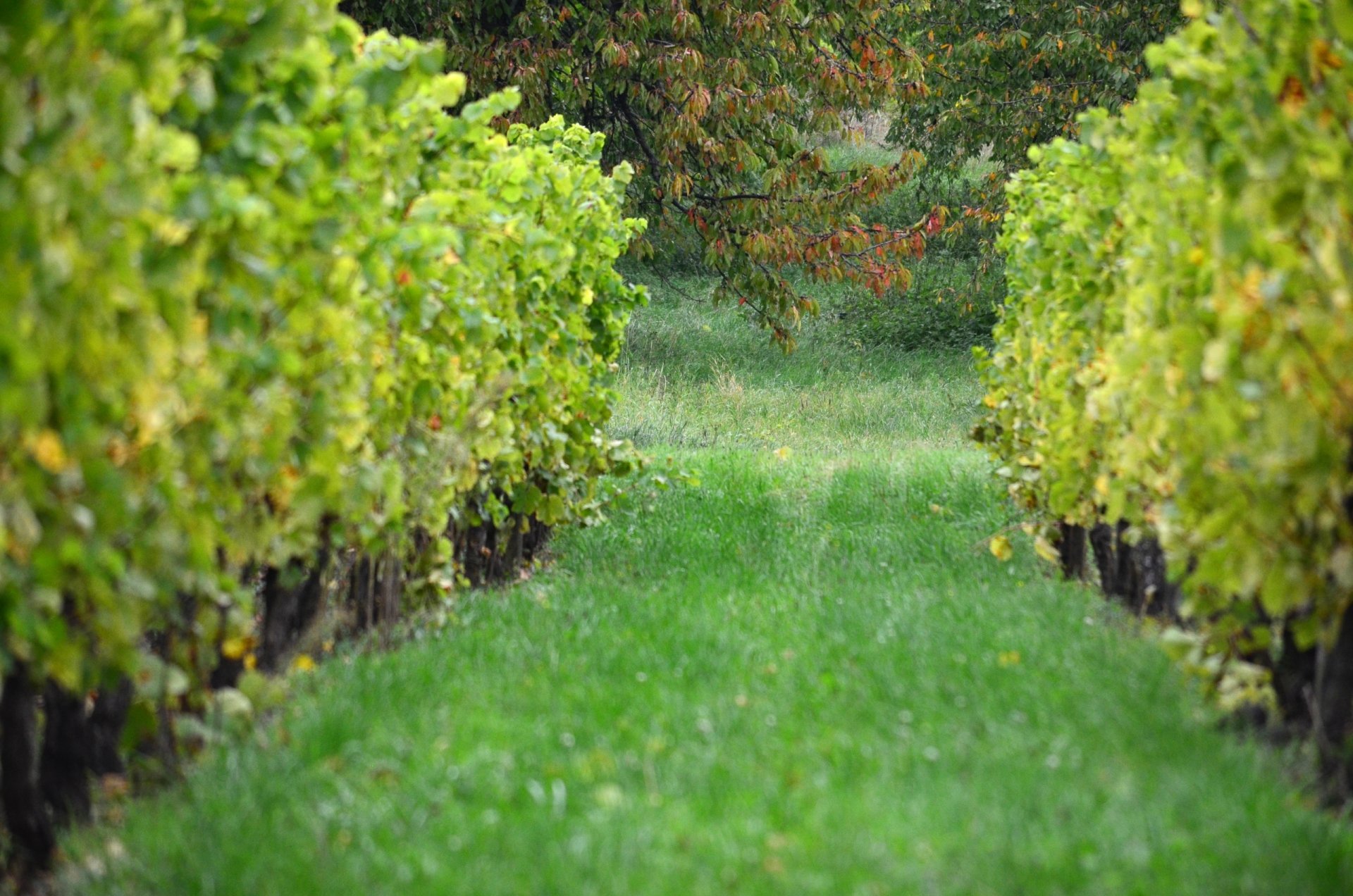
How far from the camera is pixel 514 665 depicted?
4680 mm

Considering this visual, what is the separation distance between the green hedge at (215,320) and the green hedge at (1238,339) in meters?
2.11

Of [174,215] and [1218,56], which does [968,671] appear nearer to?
[1218,56]

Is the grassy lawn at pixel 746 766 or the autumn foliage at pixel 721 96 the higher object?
the autumn foliage at pixel 721 96

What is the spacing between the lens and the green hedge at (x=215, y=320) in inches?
98.3

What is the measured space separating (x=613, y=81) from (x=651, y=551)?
637cm

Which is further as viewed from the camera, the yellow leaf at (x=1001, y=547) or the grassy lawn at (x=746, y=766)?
the yellow leaf at (x=1001, y=547)

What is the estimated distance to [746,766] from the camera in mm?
3586

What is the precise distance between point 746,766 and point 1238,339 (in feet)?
5.32

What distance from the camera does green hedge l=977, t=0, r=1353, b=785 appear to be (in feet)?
9.66

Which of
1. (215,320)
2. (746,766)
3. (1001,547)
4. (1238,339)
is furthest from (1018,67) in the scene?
(215,320)

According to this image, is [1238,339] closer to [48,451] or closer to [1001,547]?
[48,451]

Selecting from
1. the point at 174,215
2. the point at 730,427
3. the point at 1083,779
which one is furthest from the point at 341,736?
the point at 730,427

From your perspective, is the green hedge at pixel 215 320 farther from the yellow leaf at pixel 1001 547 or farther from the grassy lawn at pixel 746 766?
the yellow leaf at pixel 1001 547

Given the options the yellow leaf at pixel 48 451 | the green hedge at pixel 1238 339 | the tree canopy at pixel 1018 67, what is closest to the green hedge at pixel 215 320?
the yellow leaf at pixel 48 451
